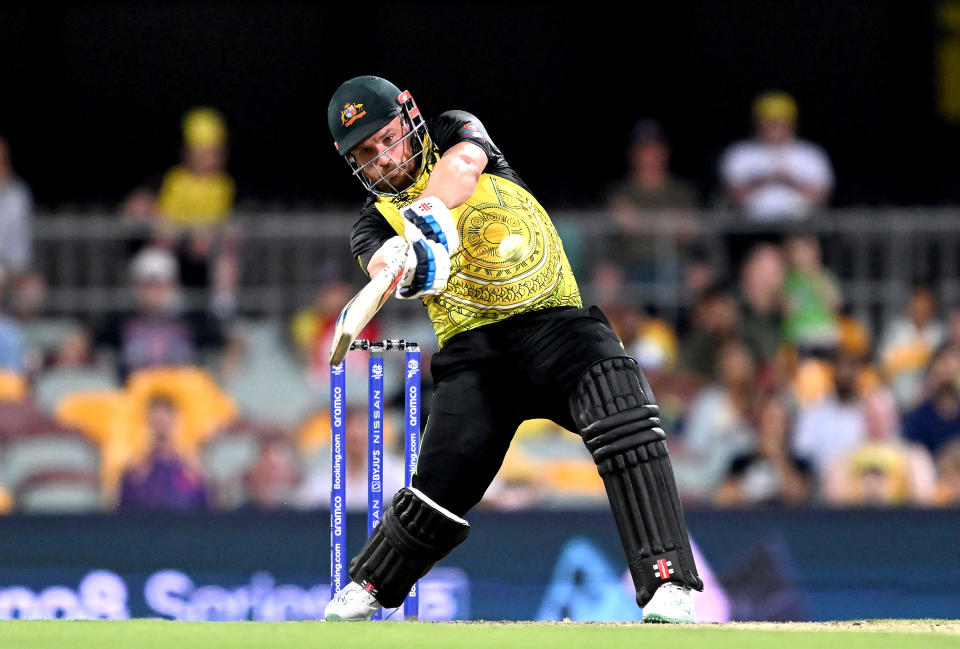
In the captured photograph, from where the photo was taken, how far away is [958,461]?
390 inches

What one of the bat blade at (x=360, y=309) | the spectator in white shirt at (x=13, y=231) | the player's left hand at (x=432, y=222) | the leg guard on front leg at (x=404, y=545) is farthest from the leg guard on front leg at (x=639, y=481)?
the spectator in white shirt at (x=13, y=231)

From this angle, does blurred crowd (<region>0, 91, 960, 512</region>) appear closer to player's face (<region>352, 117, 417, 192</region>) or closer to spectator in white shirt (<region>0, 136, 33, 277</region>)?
spectator in white shirt (<region>0, 136, 33, 277</region>)

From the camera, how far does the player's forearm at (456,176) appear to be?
18.7ft

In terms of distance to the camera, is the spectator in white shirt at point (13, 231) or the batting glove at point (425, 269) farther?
the spectator in white shirt at point (13, 231)

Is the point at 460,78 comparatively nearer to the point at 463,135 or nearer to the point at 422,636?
the point at 463,135

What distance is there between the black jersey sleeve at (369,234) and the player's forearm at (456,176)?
1.06 feet

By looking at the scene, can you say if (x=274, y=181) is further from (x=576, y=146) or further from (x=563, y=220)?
(x=563, y=220)

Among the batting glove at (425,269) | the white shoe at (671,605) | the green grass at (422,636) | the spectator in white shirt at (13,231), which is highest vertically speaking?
the spectator in white shirt at (13,231)

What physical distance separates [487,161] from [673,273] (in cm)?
535

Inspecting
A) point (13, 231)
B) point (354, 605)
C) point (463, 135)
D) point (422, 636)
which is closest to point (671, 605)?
point (422, 636)

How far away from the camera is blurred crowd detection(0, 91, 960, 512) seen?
397 inches

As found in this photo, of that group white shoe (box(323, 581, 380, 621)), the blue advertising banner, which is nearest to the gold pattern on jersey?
white shoe (box(323, 581, 380, 621))

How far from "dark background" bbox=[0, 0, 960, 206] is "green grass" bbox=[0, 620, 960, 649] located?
895 centimetres

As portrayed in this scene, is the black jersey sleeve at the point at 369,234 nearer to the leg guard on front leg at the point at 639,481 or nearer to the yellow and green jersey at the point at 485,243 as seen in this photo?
the yellow and green jersey at the point at 485,243
